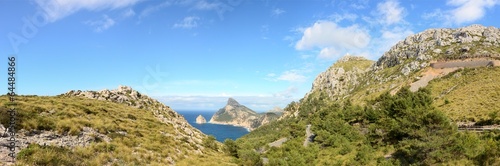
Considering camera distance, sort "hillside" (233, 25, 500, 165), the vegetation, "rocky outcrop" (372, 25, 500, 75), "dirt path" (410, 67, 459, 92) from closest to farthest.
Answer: the vegetation, "hillside" (233, 25, 500, 165), "dirt path" (410, 67, 459, 92), "rocky outcrop" (372, 25, 500, 75)

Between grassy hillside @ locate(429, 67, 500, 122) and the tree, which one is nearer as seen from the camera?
the tree

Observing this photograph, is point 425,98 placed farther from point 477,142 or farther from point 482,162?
point 482,162

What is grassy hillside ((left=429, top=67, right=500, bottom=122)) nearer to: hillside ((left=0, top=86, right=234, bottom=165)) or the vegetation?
the vegetation

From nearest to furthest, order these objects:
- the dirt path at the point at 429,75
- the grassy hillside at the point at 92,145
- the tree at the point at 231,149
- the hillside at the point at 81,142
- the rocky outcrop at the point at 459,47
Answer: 1. the grassy hillside at the point at 92,145
2. the hillside at the point at 81,142
3. the tree at the point at 231,149
4. the dirt path at the point at 429,75
5. the rocky outcrop at the point at 459,47

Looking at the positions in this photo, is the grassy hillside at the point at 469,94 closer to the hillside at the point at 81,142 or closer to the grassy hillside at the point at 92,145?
the grassy hillside at the point at 92,145

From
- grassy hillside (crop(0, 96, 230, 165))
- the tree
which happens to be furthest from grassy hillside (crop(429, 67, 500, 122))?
grassy hillside (crop(0, 96, 230, 165))

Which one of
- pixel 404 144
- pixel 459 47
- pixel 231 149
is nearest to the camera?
pixel 404 144

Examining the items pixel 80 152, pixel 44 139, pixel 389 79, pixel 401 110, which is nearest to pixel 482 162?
pixel 401 110

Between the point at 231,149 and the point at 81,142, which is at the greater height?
the point at 81,142

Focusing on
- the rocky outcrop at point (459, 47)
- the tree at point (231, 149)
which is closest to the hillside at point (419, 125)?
the rocky outcrop at point (459, 47)

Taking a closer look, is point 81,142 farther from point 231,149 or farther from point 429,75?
point 429,75

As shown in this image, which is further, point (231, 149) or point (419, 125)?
point (231, 149)

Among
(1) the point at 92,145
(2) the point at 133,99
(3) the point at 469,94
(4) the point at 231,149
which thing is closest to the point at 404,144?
(4) the point at 231,149

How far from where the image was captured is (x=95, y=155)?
2419 centimetres
